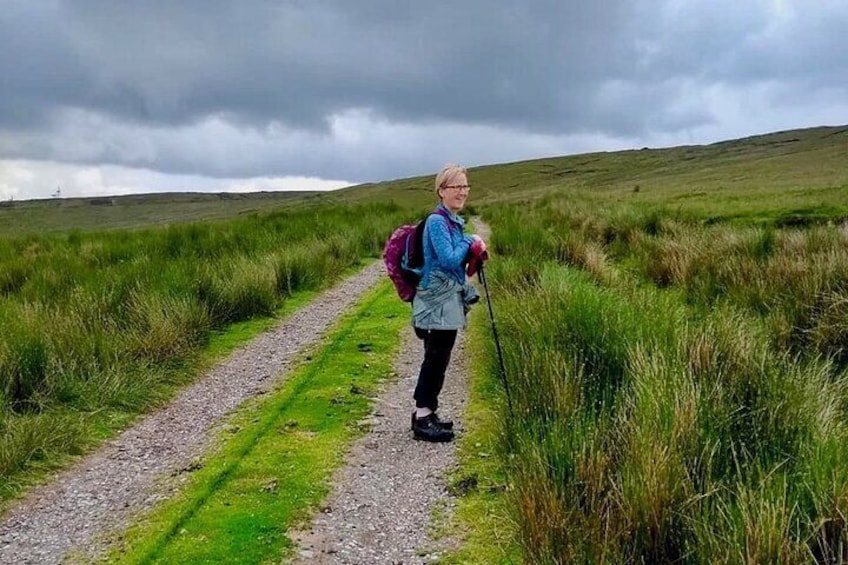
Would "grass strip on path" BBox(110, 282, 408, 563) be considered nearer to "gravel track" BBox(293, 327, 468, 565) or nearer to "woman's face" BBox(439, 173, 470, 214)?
"gravel track" BBox(293, 327, 468, 565)

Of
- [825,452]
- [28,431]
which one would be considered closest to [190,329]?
[28,431]

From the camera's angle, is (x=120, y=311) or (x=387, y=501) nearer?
(x=387, y=501)

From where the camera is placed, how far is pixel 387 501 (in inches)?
175

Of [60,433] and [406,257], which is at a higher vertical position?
[406,257]

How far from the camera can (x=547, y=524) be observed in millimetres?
3277

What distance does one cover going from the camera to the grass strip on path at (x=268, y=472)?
3934 millimetres

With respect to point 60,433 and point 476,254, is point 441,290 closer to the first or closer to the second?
point 476,254

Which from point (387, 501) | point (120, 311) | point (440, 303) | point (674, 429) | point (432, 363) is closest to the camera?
point (674, 429)

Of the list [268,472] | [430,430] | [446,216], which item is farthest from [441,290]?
[268,472]

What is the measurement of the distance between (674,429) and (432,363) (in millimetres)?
2283

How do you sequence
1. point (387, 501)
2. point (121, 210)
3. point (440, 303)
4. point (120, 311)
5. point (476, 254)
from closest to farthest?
point (387, 501), point (476, 254), point (440, 303), point (120, 311), point (121, 210)

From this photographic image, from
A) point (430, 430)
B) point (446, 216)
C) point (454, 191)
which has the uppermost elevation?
point (454, 191)

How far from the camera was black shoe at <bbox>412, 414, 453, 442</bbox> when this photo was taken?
213 inches

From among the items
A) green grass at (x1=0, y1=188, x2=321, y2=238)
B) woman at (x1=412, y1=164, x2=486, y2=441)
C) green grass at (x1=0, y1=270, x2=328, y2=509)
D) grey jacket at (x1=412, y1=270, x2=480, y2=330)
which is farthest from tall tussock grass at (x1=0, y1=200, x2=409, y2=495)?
green grass at (x1=0, y1=188, x2=321, y2=238)
